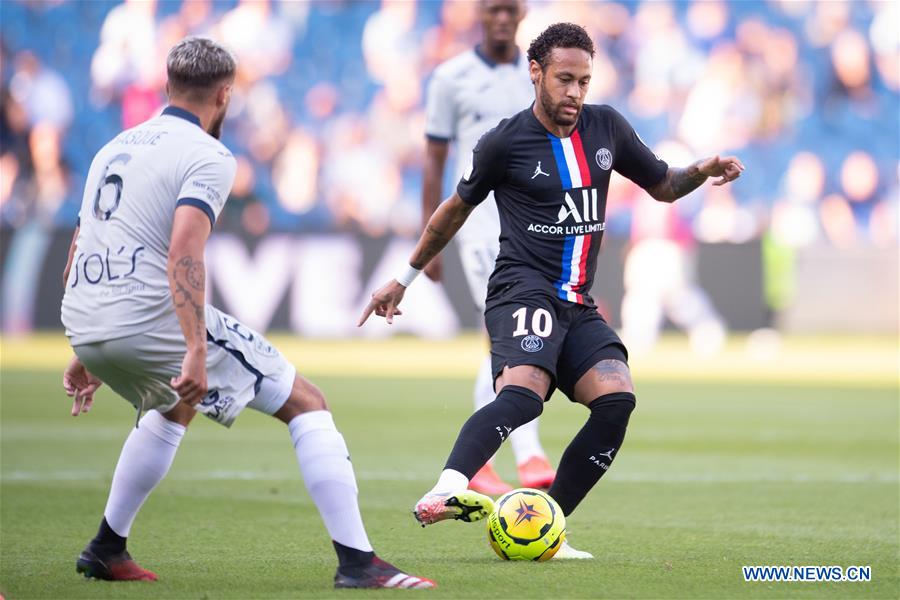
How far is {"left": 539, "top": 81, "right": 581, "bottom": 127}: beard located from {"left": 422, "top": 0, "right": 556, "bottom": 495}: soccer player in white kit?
2226 mm

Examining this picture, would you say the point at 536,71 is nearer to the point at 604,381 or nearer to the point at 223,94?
the point at 604,381

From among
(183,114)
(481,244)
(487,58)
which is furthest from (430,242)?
(487,58)

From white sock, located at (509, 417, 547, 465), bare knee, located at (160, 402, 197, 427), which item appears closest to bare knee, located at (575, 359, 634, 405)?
bare knee, located at (160, 402, 197, 427)

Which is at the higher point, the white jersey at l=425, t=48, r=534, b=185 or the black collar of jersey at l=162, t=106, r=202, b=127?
the white jersey at l=425, t=48, r=534, b=185

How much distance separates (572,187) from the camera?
5.71m

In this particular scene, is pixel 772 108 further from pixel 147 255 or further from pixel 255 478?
pixel 147 255

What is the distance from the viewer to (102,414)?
1223 centimetres

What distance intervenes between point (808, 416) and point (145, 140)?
28.2 ft

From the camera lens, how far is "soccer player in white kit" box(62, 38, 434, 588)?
15.5 feet

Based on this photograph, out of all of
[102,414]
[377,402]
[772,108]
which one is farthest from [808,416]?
[772,108]

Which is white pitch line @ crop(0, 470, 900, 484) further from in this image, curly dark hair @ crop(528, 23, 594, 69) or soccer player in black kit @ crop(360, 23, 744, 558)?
curly dark hair @ crop(528, 23, 594, 69)

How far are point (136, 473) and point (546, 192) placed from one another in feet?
6.30

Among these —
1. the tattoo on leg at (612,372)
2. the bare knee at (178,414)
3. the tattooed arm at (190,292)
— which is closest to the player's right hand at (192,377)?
the tattooed arm at (190,292)

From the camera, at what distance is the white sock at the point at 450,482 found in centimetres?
496
